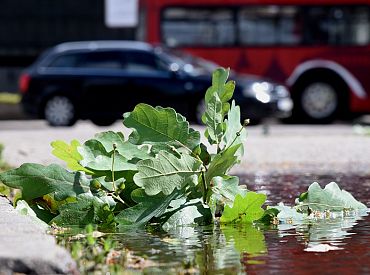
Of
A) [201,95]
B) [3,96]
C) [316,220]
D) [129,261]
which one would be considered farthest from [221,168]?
[3,96]

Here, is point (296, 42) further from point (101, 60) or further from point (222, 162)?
point (222, 162)

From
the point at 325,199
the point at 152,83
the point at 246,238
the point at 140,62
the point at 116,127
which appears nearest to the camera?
the point at 246,238

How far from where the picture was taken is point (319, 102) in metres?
25.9

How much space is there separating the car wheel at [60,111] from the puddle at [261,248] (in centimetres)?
1694

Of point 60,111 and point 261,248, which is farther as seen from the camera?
point 60,111

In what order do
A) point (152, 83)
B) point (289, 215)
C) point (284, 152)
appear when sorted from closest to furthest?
point (289, 215) → point (284, 152) → point (152, 83)

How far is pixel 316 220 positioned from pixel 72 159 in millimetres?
1388

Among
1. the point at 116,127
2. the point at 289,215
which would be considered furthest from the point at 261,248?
the point at 116,127

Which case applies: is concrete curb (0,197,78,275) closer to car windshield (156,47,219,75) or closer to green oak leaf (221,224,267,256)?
green oak leaf (221,224,267,256)

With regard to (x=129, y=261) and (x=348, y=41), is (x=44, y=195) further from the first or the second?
(x=348, y=41)

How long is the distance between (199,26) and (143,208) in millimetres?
19416

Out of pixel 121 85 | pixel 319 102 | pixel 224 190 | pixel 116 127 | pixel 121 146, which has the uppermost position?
pixel 121 85

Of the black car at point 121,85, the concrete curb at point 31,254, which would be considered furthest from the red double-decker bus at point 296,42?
the concrete curb at point 31,254

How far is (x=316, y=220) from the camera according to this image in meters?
7.34
